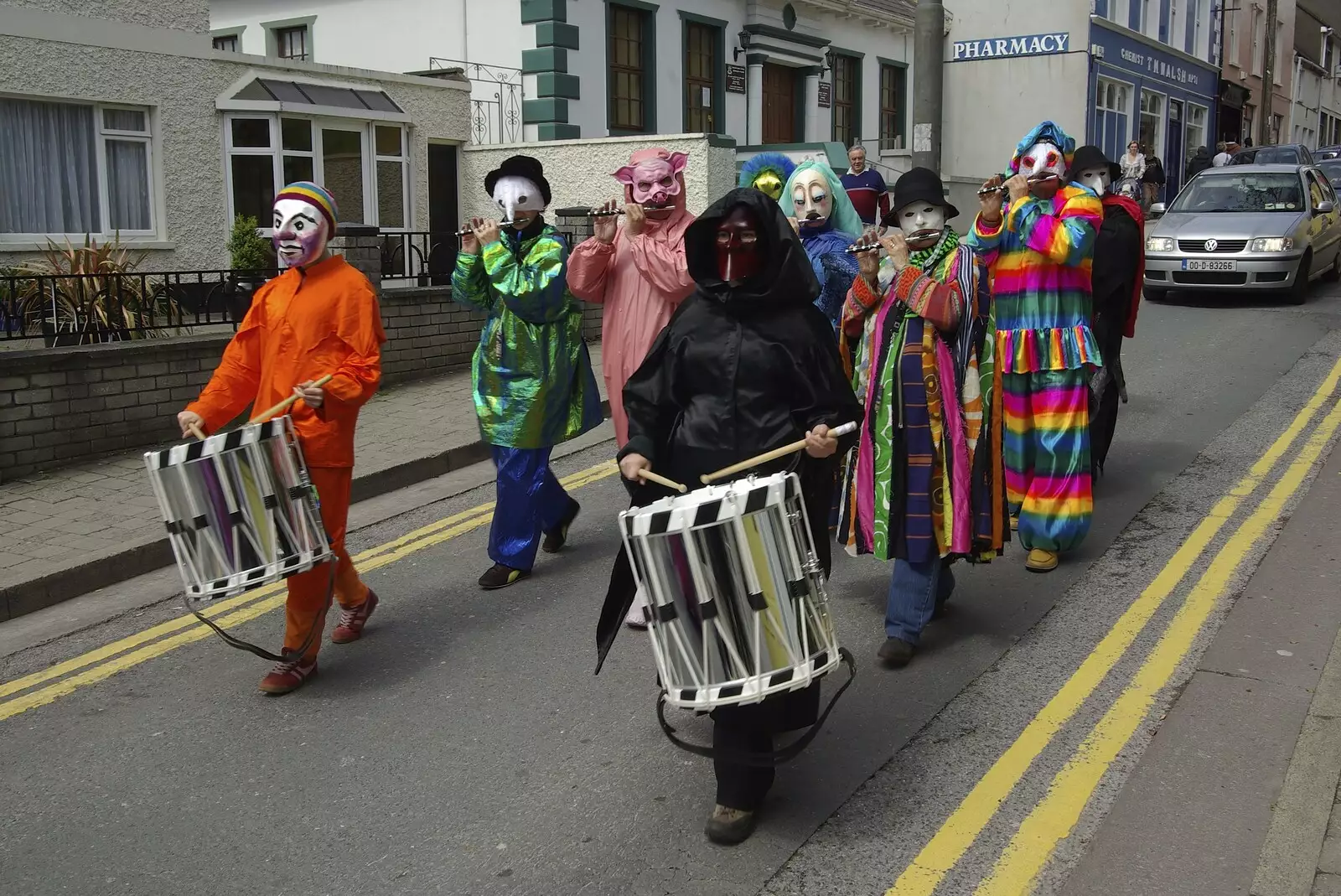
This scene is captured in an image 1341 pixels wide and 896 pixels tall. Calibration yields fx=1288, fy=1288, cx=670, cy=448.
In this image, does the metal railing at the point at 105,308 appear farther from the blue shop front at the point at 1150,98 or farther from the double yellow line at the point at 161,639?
the blue shop front at the point at 1150,98

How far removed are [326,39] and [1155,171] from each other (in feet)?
50.5

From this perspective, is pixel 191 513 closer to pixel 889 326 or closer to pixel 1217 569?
pixel 889 326

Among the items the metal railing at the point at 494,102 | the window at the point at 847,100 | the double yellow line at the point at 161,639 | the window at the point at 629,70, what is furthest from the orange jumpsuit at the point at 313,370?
the window at the point at 847,100

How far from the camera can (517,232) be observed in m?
5.93

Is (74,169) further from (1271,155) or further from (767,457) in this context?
(1271,155)

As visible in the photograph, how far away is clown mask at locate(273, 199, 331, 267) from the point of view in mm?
4875

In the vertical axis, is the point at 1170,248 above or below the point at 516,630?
above

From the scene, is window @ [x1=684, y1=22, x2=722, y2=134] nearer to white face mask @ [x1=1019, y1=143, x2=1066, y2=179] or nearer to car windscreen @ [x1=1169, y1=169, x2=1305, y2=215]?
car windscreen @ [x1=1169, y1=169, x2=1305, y2=215]

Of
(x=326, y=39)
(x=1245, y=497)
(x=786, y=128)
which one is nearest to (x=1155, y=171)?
(x=786, y=128)

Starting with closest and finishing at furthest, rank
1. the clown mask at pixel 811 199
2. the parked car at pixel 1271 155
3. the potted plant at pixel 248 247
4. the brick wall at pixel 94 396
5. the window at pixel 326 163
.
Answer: the clown mask at pixel 811 199 → the brick wall at pixel 94 396 → the potted plant at pixel 248 247 → the window at pixel 326 163 → the parked car at pixel 1271 155

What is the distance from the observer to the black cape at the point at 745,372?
377 cm

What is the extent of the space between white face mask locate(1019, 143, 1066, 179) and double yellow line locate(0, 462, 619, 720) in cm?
354

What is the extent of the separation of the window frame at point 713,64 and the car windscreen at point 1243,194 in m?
7.91

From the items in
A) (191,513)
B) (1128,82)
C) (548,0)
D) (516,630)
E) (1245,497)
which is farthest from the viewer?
(1128,82)
